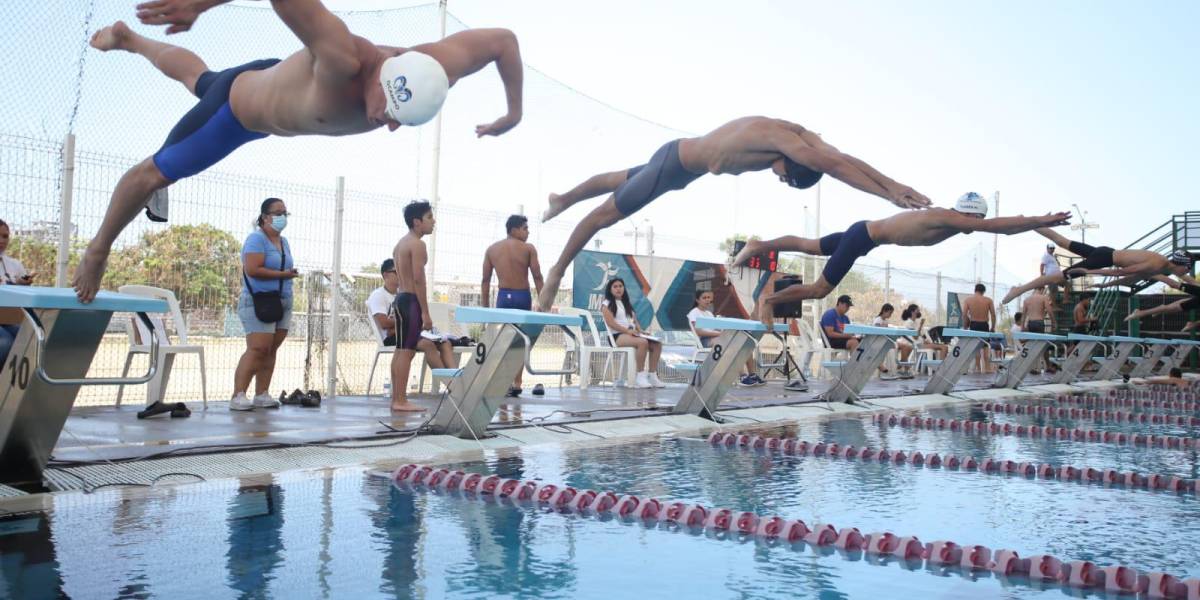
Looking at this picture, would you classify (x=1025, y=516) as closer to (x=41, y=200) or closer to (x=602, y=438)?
(x=602, y=438)

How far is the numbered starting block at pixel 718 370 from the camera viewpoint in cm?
845

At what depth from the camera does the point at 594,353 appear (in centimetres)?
1227

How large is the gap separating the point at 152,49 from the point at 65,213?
3.83 metres

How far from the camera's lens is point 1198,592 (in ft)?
11.6

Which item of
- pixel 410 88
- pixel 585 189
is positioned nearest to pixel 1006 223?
pixel 585 189

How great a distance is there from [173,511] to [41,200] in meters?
4.07

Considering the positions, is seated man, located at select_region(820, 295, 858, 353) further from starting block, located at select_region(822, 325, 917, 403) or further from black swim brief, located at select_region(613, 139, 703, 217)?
black swim brief, located at select_region(613, 139, 703, 217)

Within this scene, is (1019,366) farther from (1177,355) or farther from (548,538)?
(548,538)

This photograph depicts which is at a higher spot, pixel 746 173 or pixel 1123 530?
pixel 746 173

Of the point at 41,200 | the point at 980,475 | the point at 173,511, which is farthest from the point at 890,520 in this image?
the point at 41,200

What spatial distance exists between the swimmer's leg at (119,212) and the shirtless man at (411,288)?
131 inches

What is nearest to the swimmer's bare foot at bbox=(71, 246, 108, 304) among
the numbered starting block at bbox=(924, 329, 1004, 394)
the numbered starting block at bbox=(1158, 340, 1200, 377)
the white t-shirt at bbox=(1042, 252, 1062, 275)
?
the white t-shirt at bbox=(1042, 252, 1062, 275)

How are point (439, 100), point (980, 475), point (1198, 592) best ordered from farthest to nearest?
point (980, 475), point (1198, 592), point (439, 100)

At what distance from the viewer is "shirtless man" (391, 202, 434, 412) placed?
7422 millimetres
